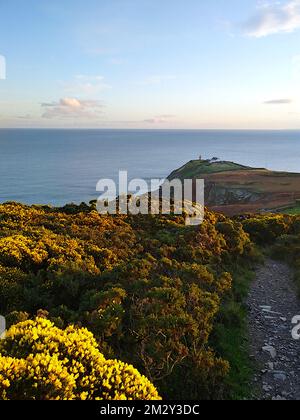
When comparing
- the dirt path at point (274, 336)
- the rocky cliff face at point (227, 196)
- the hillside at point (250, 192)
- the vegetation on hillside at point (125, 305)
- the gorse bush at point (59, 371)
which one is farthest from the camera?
the rocky cliff face at point (227, 196)

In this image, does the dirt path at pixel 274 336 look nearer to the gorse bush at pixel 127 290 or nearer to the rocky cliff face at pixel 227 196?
the gorse bush at pixel 127 290

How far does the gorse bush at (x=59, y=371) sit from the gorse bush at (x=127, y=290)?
2.30 m

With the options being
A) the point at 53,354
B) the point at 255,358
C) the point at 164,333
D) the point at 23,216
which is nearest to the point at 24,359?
the point at 53,354

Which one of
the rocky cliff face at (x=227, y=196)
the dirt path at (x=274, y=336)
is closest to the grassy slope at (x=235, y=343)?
the dirt path at (x=274, y=336)

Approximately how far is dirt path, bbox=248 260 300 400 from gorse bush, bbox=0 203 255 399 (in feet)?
5.30

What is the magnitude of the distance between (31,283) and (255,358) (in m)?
7.67

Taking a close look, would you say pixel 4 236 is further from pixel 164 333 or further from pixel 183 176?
pixel 183 176

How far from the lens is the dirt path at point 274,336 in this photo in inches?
436

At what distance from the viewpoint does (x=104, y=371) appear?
699 centimetres

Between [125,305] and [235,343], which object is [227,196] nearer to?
[235,343]

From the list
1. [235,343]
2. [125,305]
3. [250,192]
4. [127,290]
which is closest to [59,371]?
[125,305]

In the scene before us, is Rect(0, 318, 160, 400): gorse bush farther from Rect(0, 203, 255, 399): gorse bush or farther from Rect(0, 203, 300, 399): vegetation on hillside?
Rect(0, 203, 255, 399): gorse bush

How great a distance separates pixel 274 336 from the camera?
1412cm

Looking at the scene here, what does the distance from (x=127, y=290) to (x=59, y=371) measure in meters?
6.66
